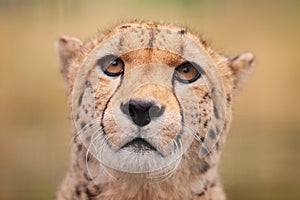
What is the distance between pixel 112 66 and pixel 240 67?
1.71ft

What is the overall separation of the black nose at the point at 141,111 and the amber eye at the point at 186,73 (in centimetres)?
24

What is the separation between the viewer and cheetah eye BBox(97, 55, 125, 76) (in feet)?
7.59

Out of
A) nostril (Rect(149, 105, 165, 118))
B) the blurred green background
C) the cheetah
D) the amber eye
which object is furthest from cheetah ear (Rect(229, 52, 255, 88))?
nostril (Rect(149, 105, 165, 118))

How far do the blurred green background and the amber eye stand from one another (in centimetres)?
75

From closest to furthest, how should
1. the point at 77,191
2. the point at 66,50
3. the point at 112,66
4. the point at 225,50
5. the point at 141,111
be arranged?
the point at 141,111, the point at 112,66, the point at 77,191, the point at 66,50, the point at 225,50

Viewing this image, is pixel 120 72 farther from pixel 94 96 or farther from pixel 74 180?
pixel 74 180

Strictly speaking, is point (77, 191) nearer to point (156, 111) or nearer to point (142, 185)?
point (142, 185)

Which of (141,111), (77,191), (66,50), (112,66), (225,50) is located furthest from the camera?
(225,50)

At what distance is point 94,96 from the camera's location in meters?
2.33

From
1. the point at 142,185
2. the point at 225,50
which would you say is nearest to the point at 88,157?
the point at 142,185

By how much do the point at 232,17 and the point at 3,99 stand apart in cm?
106

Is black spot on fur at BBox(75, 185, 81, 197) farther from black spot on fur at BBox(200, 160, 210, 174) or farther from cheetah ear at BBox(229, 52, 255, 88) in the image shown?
cheetah ear at BBox(229, 52, 255, 88)

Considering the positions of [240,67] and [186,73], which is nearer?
[186,73]

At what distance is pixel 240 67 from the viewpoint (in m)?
2.63
